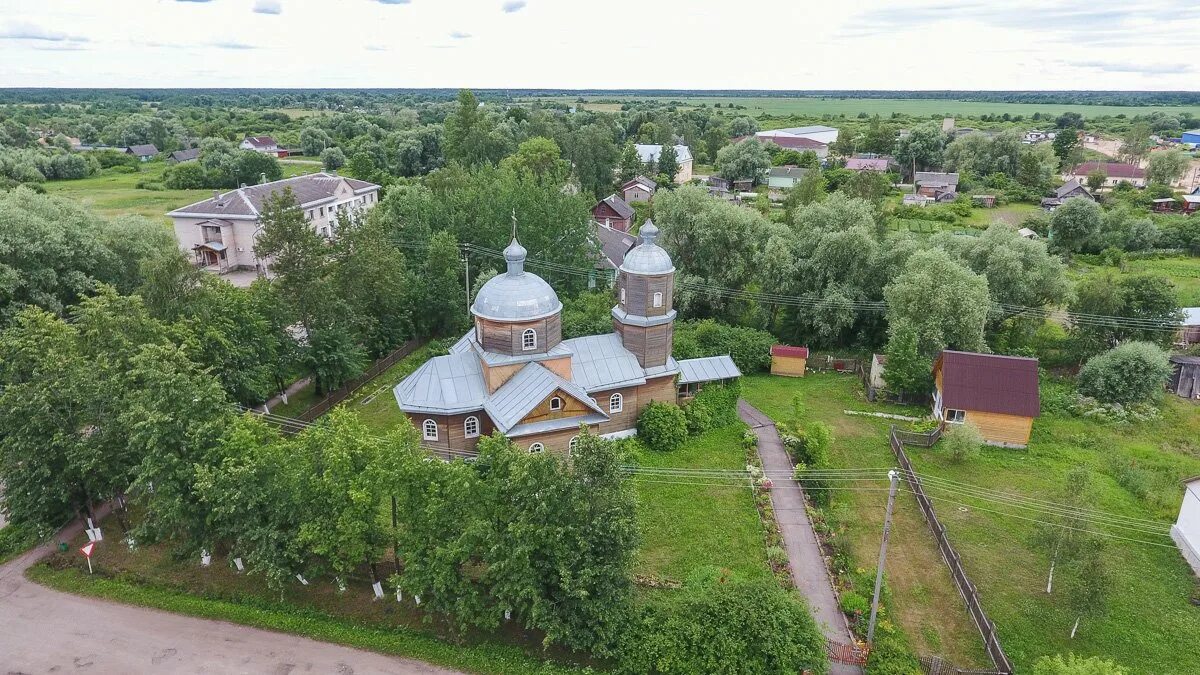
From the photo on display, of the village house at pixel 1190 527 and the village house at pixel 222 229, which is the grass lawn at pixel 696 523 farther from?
the village house at pixel 222 229

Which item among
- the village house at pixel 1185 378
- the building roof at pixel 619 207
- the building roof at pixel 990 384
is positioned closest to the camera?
the building roof at pixel 990 384

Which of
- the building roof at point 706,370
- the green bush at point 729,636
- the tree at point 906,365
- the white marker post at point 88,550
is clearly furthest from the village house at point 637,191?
the green bush at point 729,636

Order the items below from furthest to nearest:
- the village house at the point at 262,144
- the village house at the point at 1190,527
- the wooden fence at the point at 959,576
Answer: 1. the village house at the point at 262,144
2. the village house at the point at 1190,527
3. the wooden fence at the point at 959,576

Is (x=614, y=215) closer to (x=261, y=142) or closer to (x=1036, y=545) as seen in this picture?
(x=1036, y=545)

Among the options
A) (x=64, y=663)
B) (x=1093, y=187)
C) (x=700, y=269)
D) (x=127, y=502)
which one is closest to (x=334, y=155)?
(x=700, y=269)

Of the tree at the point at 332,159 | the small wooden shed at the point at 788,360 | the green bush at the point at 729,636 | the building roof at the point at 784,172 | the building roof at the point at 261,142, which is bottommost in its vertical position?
the small wooden shed at the point at 788,360

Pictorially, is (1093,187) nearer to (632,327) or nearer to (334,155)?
(632,327)
